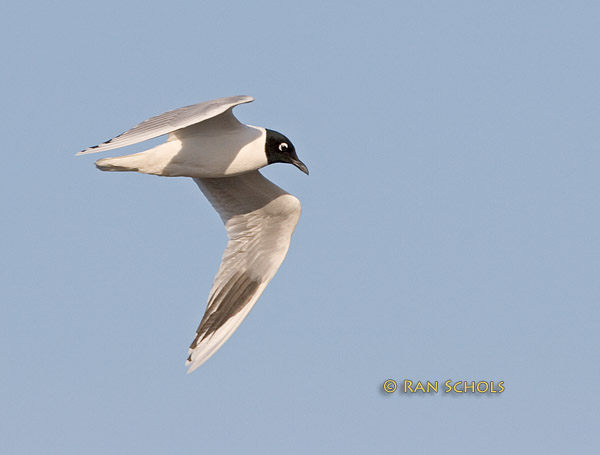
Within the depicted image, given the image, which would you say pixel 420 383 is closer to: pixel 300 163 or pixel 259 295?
pixel 259 295

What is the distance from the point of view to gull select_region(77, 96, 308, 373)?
13.6 m

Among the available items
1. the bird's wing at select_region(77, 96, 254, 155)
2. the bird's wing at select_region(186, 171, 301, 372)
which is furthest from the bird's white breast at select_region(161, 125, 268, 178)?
the bird's wing at select_region(186, 171, 301, 372)

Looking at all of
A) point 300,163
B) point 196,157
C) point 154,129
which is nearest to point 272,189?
point 300,163

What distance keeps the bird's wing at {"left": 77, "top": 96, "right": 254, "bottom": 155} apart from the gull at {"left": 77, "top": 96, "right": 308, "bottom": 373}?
0.8 inches

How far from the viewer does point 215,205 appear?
1588cm

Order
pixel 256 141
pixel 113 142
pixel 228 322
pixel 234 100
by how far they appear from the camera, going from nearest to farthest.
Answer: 1. pixel 113 142
2. pixel 234 100
3. pixel 256 141
4. pixel 228 322

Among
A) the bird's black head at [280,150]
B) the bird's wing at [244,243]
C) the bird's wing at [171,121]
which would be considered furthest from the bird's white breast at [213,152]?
the bird's wing at [244,243]

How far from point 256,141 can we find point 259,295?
7.45 feet

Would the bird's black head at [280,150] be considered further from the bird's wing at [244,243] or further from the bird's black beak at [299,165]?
the bird's wing at [244,243]

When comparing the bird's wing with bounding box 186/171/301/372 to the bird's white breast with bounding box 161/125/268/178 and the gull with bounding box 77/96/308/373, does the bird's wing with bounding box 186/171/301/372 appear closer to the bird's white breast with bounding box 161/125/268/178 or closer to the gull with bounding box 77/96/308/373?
the gull with bounding box 77/96/308/373

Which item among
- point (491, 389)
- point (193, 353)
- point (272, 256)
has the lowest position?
point (491, 389)

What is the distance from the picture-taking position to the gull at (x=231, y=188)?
44.8ft

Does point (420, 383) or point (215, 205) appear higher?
point (215, 205)

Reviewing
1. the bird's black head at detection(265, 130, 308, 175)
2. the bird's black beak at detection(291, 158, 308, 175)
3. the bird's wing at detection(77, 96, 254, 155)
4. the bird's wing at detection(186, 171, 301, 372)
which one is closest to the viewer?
the bird's wing at detection(77, 96, 254, 155)
